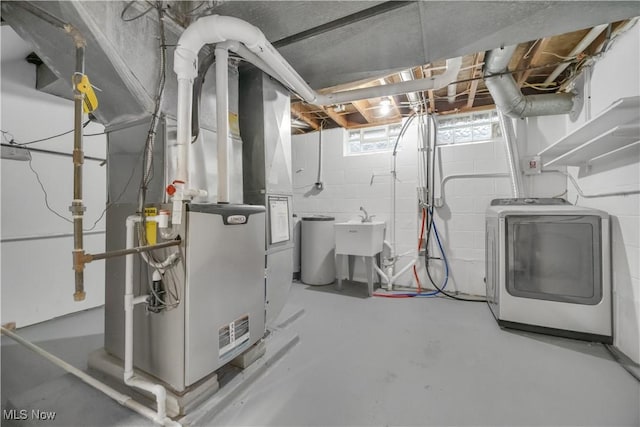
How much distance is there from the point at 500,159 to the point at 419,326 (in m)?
2.29

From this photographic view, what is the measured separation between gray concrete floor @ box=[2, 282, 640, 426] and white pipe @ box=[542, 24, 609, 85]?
Result: 2472 mm

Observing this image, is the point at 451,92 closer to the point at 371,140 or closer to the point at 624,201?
the point at 371,140

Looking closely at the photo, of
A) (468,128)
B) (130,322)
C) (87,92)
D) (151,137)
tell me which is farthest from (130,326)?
(468,128)

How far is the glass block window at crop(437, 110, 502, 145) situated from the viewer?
3.39m

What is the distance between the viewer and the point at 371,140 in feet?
13.6

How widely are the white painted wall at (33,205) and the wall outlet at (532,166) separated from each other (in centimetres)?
497

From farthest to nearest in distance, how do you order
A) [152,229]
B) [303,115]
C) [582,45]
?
[303,115] → [582,45] → [152,229]

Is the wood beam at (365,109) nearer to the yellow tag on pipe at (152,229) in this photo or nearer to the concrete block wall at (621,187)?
the concrete block wall at (621,187)

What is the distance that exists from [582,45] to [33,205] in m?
5.20

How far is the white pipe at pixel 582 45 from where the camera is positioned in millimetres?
2021

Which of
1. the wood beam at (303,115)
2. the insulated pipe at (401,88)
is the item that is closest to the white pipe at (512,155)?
the insulated pipe at (401,88)

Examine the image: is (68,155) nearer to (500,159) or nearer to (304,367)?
(304,367)

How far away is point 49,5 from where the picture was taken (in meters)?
1.25

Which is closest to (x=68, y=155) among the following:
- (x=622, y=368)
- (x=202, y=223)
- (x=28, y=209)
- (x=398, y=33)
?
(x=28, y=209)
